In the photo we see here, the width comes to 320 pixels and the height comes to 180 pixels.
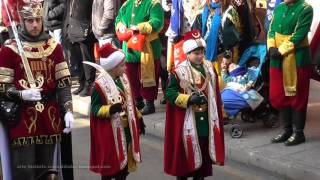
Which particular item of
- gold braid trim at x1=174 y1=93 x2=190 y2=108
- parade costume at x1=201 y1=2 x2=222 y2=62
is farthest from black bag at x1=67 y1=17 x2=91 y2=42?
gold braid trim at x1=174 y1=93 x2=190 y2=108

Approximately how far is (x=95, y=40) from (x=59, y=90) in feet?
16.9

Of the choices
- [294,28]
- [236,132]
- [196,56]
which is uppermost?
[294,28]

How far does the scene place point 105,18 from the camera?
8.98 meters

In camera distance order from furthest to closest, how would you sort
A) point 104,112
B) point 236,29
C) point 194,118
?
point 236,29
point 194,118
point 104,112

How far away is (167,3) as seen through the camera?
917 centimetres

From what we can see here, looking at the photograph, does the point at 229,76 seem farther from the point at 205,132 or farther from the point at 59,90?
the point at 59,90

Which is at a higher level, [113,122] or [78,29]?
[78,29]

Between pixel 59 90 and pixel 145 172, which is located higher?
pixel 59 90

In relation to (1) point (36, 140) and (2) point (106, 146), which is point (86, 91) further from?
(1) point (36, 140)

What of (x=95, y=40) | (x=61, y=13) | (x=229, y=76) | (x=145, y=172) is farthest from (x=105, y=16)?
(x=145, y=172)

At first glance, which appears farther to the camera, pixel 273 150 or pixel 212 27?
pixel 212 27

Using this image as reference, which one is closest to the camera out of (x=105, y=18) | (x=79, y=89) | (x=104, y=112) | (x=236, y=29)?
(x=104, y=112)

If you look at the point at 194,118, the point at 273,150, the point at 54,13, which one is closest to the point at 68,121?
the point at 194,118

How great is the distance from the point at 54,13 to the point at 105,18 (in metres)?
1.70
